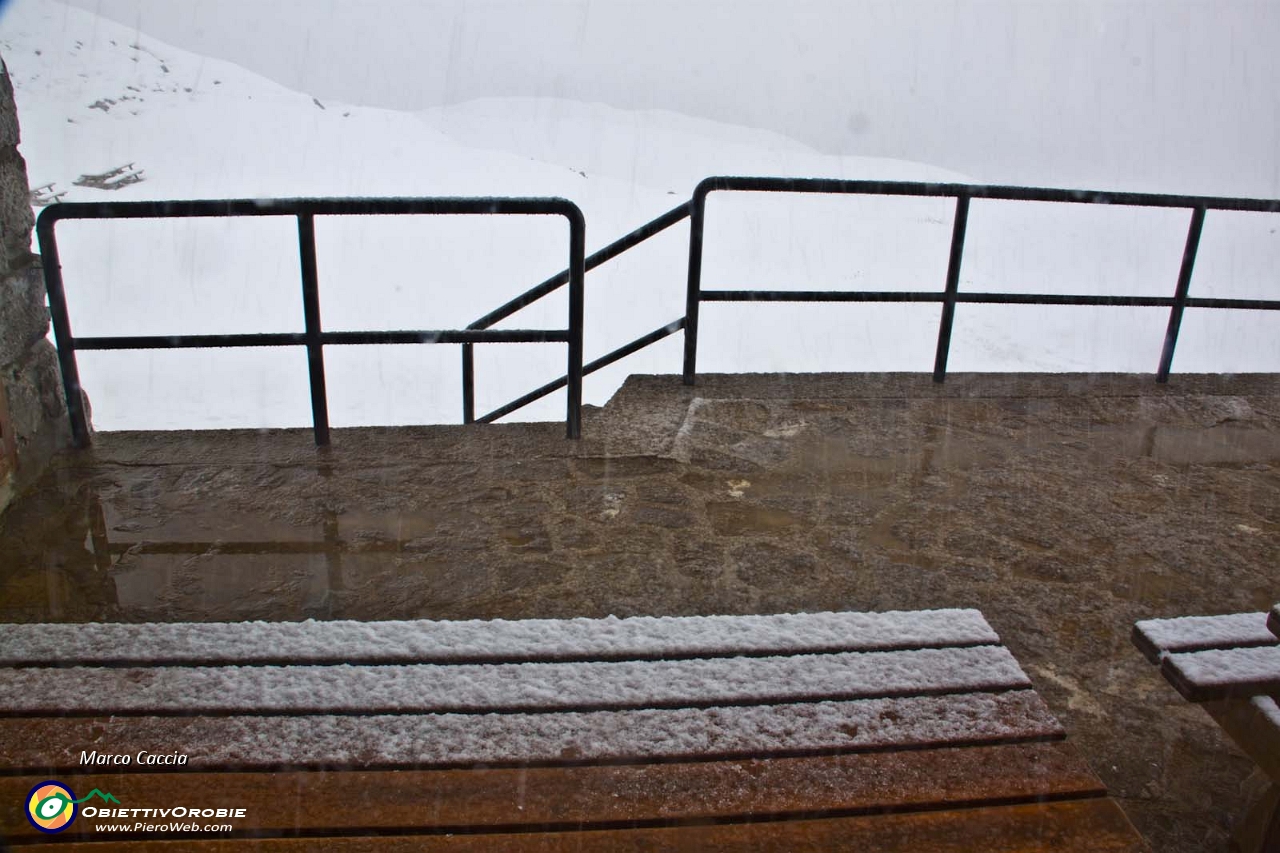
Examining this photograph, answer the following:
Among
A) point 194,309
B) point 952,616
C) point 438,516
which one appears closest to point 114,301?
point 194,309

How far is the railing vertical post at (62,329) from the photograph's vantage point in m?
3.33

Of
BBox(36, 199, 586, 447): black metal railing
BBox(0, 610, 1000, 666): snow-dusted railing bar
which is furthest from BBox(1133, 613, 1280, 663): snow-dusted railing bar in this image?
BBox(36, 199, 586, 447): black metal railing

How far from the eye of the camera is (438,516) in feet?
10.6

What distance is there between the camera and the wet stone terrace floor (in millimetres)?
2564

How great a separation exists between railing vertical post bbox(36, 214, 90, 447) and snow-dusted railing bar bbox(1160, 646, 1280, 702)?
144 inches

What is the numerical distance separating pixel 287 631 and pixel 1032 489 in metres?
2.89

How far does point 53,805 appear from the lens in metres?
1.70

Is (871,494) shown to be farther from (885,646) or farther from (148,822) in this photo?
(148,822)

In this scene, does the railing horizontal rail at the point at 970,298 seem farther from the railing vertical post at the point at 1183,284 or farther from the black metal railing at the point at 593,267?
the black metal railing at the point at 593,267

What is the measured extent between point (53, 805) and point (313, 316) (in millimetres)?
2198

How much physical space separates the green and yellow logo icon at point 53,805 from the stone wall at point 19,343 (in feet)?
5.88

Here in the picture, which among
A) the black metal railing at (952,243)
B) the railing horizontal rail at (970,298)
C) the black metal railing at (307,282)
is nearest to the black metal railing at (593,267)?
the black metal railing at (952,243)

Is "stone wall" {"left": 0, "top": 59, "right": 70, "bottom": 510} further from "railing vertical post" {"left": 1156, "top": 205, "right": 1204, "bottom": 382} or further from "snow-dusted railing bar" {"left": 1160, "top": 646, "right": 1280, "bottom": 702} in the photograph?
"railing vertical post" {"left": 1156, "top": 205, "right": 1204, "bottom": 382}

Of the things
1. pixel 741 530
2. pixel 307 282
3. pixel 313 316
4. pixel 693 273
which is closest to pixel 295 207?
pixel 307 282
